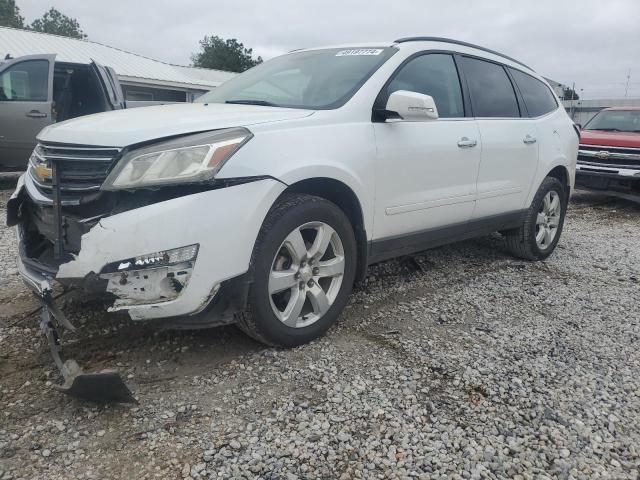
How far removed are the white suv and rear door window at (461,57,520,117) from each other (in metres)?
0.02

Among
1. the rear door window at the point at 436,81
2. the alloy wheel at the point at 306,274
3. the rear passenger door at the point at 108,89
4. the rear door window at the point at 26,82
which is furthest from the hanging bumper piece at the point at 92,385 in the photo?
the rear door window at the point at 26,82

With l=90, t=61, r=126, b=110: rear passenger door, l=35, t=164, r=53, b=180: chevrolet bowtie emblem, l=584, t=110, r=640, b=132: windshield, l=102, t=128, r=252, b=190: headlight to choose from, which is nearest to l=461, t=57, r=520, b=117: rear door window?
l=102, t=128, r=252, b=190: headlight

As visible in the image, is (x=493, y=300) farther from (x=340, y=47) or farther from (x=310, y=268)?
(x=340, y=47)

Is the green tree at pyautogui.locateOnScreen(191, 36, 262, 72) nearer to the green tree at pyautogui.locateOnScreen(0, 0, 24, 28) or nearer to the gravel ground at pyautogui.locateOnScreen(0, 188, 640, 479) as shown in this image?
the green tree at pyautogui.locateOnScreen(0, 0, 24, 28)

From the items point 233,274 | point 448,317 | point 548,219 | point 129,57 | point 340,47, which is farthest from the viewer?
point 129,57

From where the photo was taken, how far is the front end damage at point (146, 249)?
2.39 meters

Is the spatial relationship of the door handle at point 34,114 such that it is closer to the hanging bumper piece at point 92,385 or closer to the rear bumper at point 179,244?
the rear bumper at point 179,244

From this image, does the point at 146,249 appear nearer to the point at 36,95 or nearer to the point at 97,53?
the point at 36,95

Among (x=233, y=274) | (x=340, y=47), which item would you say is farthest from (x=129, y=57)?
(x=233, y=274)

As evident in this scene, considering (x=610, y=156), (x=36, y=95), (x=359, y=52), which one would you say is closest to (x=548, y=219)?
(x=359, y=52)

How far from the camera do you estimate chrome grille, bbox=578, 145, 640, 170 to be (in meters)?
8.83

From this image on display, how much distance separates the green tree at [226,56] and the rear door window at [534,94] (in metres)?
62.0

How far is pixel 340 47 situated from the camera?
392 centimetres

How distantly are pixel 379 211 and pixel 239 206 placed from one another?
110 centimetres
